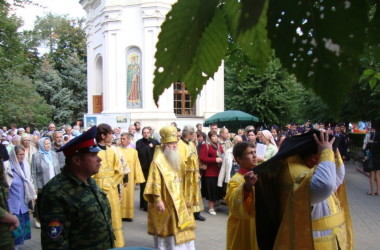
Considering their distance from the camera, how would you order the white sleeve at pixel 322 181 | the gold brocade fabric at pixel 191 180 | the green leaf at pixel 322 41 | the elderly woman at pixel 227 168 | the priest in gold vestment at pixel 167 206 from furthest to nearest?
the elderly woman at pixel 227 168, the gold brocade fabric at pixel 191 180, the priest in gold vestment at pixel 167 206, the white sleeve at pixel 322 181, the green leaf at pixel 322 41

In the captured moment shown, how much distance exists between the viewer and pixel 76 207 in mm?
2867

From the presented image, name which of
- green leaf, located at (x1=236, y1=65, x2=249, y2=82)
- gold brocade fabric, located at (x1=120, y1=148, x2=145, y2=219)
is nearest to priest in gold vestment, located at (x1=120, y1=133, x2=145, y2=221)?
gold brocade fabric, located at (x1=120, y1=148, x2=145, y2=219)

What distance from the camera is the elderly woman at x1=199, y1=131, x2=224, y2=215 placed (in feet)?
29.5

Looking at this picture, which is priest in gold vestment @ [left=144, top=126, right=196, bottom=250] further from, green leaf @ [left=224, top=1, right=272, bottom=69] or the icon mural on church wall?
the icon mural on church wall

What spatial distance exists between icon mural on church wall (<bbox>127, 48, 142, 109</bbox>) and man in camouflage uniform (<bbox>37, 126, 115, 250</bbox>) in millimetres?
18035

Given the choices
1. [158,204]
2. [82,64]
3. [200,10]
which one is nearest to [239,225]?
[158,204]

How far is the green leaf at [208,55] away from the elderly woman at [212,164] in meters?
8.30

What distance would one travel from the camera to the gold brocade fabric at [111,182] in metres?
5.65

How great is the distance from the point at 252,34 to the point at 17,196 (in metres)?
6.59

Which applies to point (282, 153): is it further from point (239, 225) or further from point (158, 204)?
point (158, 204)

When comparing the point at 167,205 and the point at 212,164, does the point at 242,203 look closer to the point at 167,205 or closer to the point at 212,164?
the point at 167,205

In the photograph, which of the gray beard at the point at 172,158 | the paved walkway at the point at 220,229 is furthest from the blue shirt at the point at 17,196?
the gray beard at the point at 172,158

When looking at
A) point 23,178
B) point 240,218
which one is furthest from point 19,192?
point 240,218

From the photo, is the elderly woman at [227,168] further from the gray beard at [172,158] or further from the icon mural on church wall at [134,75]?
the icon mural on church wall at [134,75]
